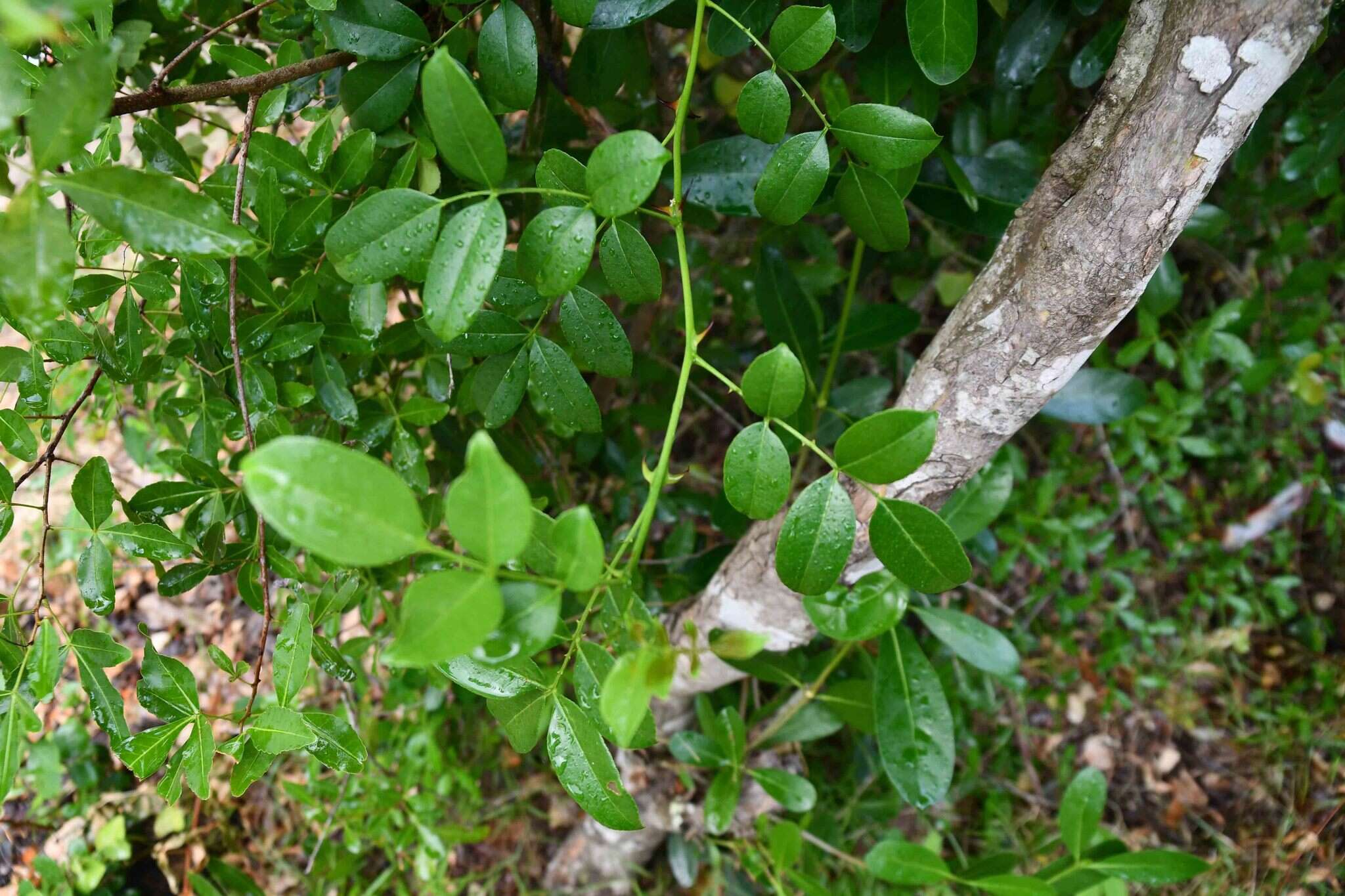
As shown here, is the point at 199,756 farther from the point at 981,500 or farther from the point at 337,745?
the point at 981,500

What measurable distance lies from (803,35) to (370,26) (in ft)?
1.33

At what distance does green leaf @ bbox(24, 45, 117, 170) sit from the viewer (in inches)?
16.5

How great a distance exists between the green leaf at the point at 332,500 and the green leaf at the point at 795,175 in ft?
1.54

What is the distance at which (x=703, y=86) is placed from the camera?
141 centimetres

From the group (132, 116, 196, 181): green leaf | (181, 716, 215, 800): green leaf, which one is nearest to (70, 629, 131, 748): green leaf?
(181, 716, 215, 800): green leaf

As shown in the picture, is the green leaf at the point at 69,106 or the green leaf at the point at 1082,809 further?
the green leaf at the point at 1082,809

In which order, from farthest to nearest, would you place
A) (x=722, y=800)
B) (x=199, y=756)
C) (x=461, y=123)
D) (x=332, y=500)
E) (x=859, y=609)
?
(x=722, y=800), (x=859, y=609), (x=199, y=756), (x=461, y=123), (x=332, y=500)

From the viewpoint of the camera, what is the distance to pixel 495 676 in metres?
0.63

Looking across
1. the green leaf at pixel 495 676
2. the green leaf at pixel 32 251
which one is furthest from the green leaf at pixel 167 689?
the green leaf at pixel 32 251

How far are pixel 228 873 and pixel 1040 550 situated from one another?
1767 mm

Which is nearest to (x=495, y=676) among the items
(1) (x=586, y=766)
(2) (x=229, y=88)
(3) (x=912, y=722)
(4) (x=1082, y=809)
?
(1) (x=586, y=766)

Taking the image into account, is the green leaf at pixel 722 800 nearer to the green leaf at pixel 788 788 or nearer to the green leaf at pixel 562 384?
the green leaf at pixel 788 788

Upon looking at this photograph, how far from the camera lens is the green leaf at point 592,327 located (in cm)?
75

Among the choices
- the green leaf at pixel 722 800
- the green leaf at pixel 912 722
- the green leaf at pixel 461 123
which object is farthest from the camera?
the green leaf at pixel 722 800
